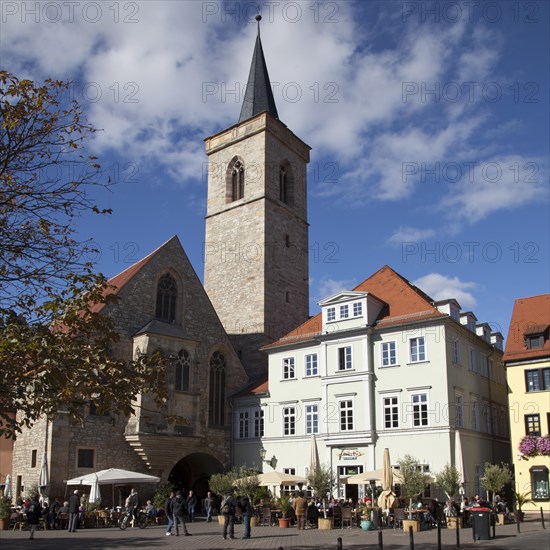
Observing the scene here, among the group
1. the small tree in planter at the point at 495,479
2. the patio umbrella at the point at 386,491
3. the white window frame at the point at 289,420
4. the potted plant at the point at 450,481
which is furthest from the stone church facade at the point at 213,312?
the small tree in planter at the point at 495,479

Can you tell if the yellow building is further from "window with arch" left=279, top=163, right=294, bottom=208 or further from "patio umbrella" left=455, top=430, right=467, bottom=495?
"window with arch" left=279, top=163, right=294, bottom=208

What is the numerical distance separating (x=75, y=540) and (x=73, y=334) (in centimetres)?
1082

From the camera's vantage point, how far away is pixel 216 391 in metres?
36.4

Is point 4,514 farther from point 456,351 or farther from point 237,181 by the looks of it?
point 237,181

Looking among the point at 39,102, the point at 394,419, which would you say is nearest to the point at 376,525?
the point at 394,419

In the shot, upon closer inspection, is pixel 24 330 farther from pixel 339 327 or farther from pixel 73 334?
pixel 339 327

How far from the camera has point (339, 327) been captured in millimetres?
32031

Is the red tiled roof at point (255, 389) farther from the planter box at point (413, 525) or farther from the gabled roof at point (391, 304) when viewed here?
the planter box at point (413, 525)

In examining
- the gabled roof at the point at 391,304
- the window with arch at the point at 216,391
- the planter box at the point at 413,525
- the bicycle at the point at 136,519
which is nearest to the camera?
the planter box at the point at 413,525

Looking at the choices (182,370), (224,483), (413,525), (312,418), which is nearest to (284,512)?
(413,525)

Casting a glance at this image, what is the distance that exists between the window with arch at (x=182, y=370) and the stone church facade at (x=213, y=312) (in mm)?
50

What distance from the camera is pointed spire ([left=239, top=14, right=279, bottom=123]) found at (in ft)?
160

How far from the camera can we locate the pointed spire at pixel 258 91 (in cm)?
4875

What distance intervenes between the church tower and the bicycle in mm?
14313
